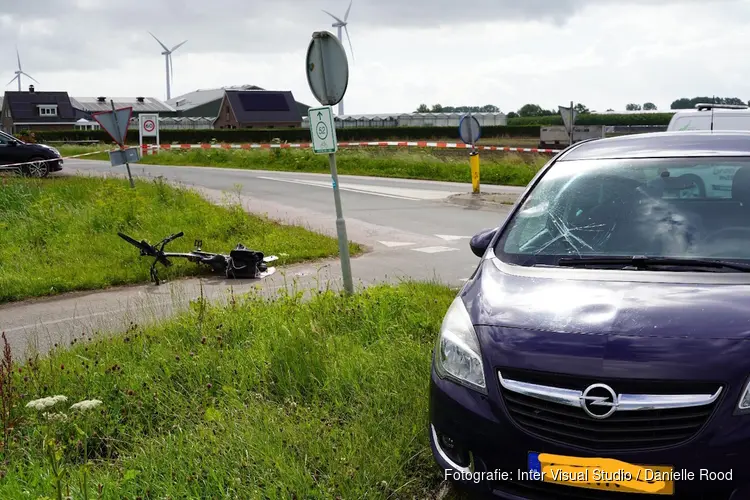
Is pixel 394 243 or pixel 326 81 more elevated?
pixel 326 81

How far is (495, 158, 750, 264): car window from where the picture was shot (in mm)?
4199

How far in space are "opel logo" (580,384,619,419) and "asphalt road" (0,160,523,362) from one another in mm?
4462

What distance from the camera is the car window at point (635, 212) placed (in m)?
4.20

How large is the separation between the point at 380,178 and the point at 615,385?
969 inches

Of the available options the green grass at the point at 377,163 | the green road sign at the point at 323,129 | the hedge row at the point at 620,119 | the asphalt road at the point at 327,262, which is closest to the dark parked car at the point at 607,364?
the green road sign at the point at 323,129

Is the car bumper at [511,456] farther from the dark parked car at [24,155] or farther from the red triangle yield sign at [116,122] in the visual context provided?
the dark parked car at [24,155]

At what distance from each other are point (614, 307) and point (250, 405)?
239 centimetres

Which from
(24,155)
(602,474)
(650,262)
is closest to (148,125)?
(24,155)

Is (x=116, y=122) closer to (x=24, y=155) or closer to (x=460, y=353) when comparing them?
(x=460, y=353)

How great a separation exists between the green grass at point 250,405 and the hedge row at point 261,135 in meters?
57.5

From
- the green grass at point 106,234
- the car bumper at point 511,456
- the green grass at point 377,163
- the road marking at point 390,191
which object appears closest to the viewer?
the car bumper at point 511,456

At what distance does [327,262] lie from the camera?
11711 millimetres

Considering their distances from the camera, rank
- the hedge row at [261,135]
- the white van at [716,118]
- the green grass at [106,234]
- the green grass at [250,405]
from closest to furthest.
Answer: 1. the green grass at [250,405]
2. the green grass at [106,234]
3. the white van at [716,118]
4. the hedge row at [261,135]

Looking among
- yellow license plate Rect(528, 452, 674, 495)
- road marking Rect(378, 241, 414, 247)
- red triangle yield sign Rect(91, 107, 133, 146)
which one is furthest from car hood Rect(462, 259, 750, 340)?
red triangle yield sign Rect(91, 107, 133, 146)
